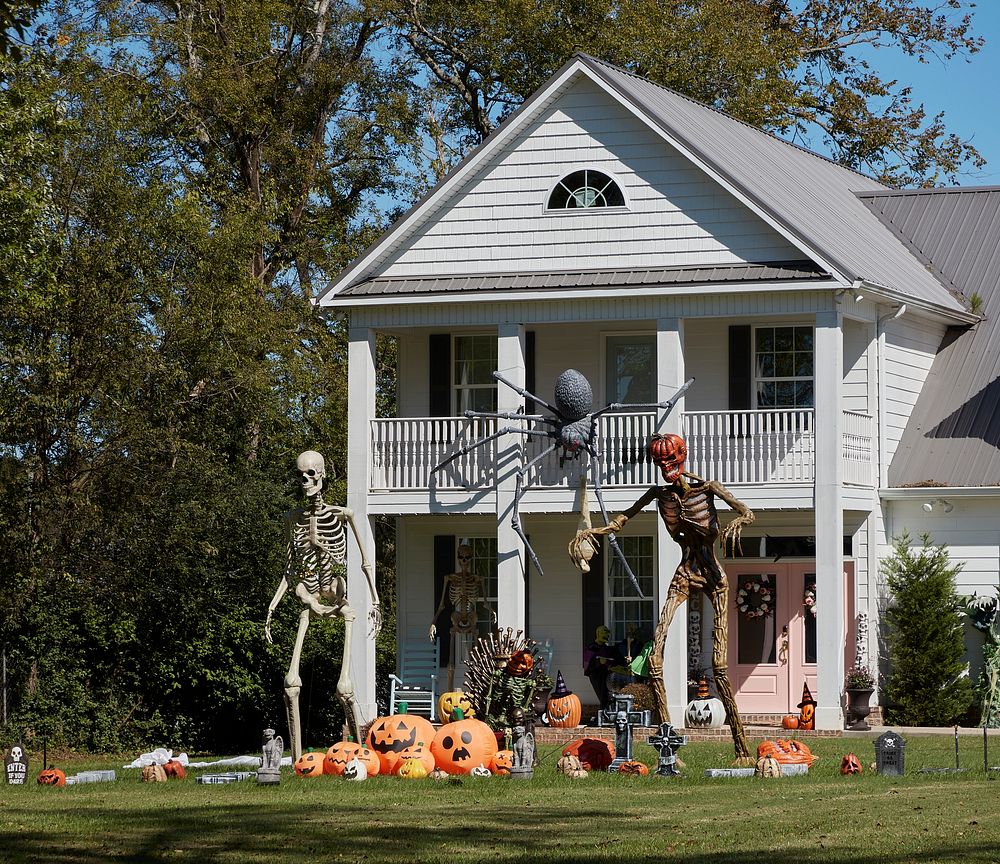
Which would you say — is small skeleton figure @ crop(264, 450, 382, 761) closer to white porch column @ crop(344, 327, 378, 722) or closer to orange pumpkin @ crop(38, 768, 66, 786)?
orange pumpkin @ crop(38, 768, 66, 786)

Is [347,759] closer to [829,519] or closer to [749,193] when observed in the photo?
[829,519]

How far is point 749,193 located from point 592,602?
6.65 meters

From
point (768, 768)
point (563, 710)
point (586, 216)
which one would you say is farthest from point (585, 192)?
point (768, 768)

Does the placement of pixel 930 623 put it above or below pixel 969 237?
below

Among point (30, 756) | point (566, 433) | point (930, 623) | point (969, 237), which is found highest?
point (969, 237)

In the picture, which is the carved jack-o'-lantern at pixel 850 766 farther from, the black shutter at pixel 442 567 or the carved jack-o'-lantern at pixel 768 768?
the black shutter at pixel 442 567

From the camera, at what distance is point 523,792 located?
15.6 metres

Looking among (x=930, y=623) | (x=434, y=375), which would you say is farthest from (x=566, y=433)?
(x=930, y=623)

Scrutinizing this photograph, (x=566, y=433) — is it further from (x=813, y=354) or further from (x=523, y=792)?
(x=523, y=792)

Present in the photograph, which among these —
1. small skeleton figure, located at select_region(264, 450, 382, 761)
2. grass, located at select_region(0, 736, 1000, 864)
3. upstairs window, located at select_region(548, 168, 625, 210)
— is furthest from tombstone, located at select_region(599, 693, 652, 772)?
upstairs window, located at select_region(548, 168, 625, 210)

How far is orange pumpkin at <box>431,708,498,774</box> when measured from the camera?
57.8ft

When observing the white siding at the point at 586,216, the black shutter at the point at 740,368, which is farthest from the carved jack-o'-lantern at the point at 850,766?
the black shutter at the point at 740,368

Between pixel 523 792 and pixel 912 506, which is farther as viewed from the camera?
pixel 912 506

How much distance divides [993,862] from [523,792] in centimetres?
521
